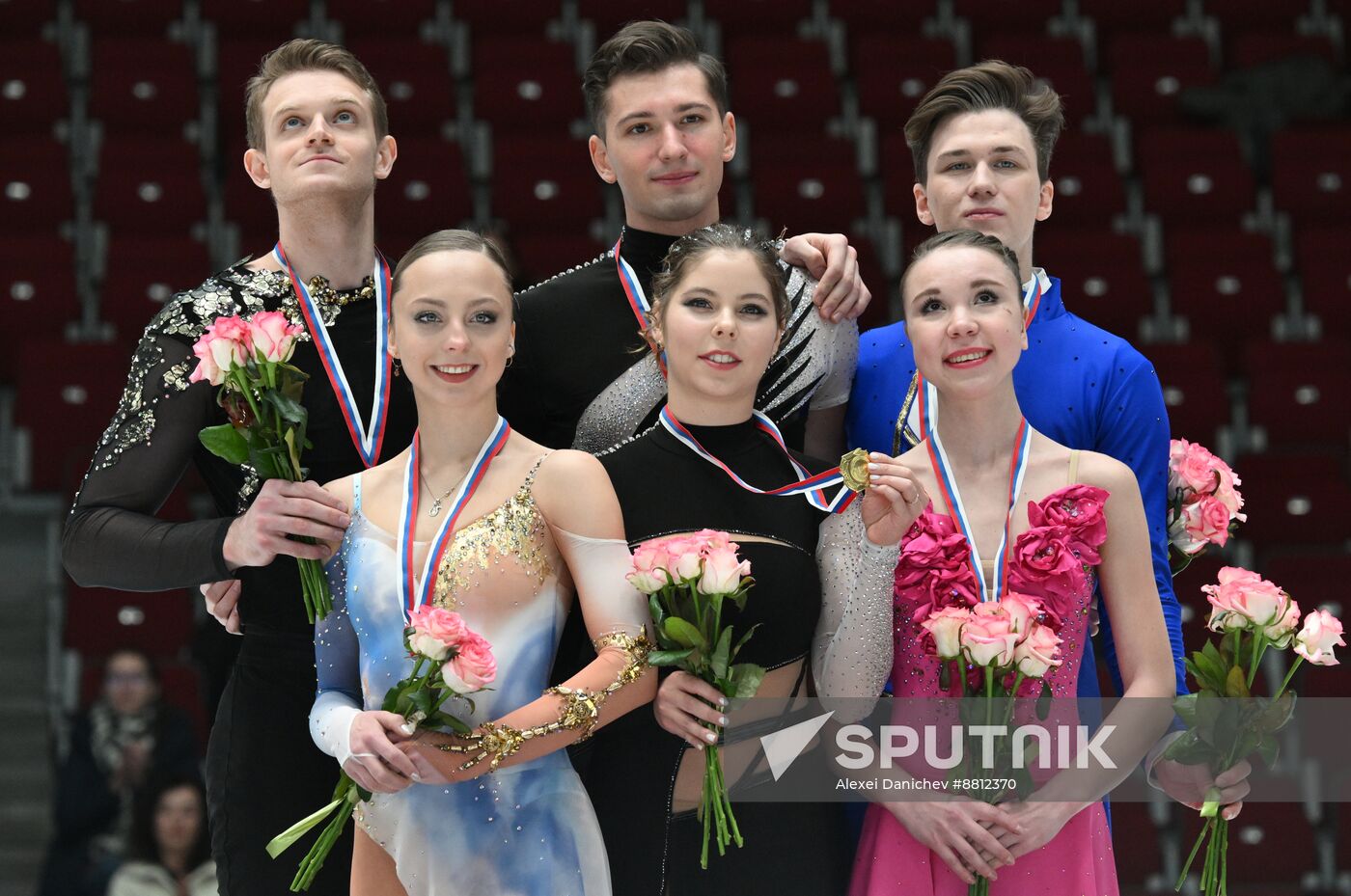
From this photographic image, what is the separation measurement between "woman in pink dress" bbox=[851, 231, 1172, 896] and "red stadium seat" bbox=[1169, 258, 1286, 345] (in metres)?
4.46

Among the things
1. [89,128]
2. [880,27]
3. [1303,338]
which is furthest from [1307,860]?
[89,128]

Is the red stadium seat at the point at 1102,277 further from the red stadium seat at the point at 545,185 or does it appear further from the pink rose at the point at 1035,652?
the pink rose at the point at 1035,652

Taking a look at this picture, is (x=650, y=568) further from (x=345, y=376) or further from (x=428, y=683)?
(x=345, y=376)

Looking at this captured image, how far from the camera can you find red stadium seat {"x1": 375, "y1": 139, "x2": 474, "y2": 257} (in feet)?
23.0

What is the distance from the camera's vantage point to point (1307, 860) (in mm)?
5500

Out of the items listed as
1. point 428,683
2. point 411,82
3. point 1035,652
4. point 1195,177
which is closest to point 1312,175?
point 1195,177

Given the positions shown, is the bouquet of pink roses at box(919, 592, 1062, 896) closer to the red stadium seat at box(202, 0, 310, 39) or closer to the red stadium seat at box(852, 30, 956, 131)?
the red stadium seat at box(852, 30, 956, 131)

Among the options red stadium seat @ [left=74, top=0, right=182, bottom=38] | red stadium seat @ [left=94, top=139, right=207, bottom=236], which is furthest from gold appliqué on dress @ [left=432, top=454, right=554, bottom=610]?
red stadium seat @ [left=74, top=0, right=182, bottom=38]

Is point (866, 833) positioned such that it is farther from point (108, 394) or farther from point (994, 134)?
point (108, 394)

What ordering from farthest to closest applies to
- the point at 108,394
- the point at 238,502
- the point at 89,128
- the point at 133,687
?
the point at 89,128, the point at 108,394, the point at 133,687, the point at 238,502

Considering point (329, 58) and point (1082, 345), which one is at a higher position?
point (329, 58)

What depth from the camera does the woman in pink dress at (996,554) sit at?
2695mm

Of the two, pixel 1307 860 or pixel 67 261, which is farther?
pixel 67 261

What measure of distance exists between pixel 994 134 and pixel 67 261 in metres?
4.53
